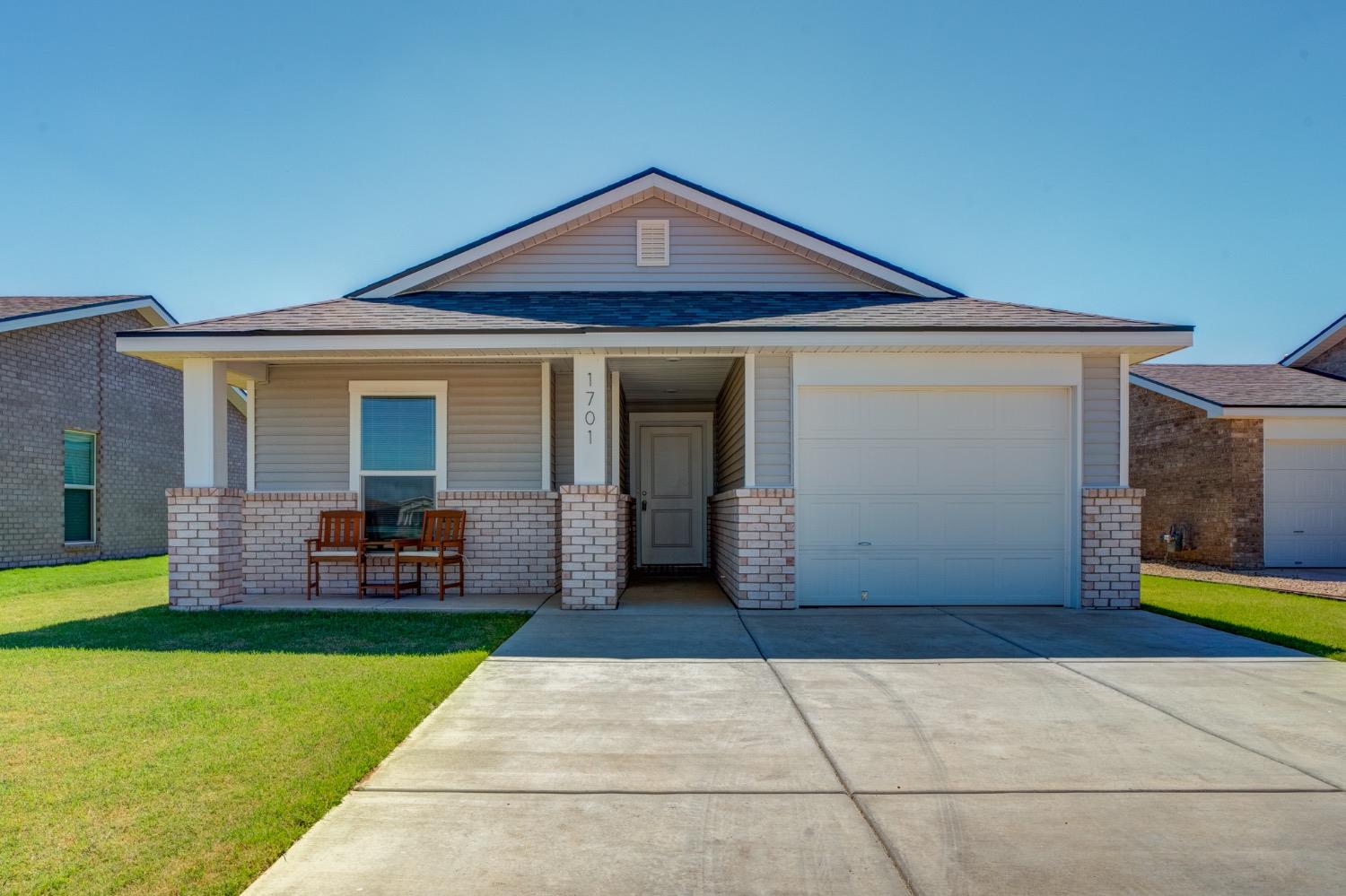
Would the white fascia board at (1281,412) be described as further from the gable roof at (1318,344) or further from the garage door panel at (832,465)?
the garage door panel at (832,465)

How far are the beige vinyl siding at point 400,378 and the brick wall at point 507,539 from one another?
240 mm

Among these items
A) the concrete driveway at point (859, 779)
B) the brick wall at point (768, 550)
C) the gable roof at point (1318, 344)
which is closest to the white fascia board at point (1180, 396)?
the gable roof at point (1318, 344)

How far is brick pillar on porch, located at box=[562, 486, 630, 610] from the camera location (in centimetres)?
880

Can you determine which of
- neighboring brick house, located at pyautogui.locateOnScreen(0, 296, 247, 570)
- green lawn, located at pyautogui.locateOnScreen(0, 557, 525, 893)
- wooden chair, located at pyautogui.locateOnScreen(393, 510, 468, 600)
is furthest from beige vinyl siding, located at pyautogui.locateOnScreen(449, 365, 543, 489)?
neighboring brick house, located at pyautogui.locateOnScreen(0, 296, 247, 570)

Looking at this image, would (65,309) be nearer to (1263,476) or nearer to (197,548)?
(197,548)

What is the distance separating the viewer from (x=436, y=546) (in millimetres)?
9914

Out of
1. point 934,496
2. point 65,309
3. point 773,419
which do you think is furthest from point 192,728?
point 65,309

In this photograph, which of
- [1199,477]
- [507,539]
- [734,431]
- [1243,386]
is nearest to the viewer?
[507,539]

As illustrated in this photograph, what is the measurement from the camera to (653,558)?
566 inches

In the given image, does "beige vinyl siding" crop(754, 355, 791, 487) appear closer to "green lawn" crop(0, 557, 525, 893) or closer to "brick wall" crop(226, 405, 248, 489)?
"green lawn" crop(0, 557, 525, 893)

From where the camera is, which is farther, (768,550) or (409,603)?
(409,603)

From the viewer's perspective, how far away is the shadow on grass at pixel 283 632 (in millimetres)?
6773

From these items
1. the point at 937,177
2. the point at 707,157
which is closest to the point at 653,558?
the point at 707,157

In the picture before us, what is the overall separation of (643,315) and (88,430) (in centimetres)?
1276
